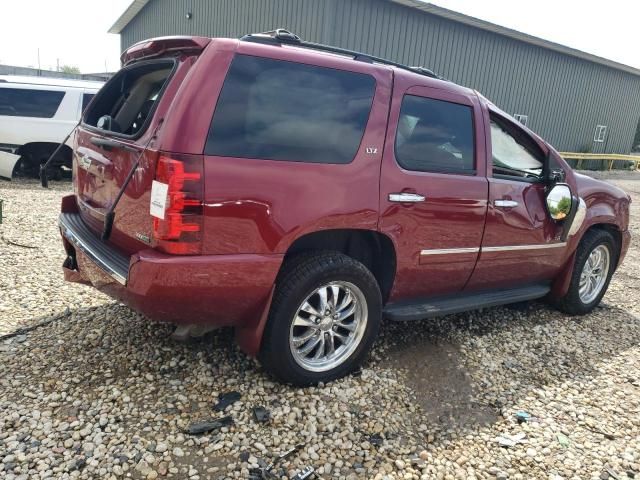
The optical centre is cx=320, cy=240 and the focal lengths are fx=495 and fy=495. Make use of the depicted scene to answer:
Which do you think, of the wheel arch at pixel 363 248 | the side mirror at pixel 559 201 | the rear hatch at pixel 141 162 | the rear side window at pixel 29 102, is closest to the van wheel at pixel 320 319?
the wheel arch at pixel 363 248

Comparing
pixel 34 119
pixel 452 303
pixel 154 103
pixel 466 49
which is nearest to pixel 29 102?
pixel 34 119

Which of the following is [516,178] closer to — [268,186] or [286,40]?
[286,40]

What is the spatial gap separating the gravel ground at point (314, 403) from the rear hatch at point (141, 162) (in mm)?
825

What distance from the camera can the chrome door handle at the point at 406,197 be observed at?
2.96 m

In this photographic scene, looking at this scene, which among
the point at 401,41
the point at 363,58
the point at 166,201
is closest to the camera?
the point at 166,201

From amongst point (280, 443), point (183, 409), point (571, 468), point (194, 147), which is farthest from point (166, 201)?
point (571, 468)

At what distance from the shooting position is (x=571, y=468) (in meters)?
2.54

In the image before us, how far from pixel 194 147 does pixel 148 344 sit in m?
1.55

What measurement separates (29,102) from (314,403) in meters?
8.82

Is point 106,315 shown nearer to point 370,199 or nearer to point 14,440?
point 14,440

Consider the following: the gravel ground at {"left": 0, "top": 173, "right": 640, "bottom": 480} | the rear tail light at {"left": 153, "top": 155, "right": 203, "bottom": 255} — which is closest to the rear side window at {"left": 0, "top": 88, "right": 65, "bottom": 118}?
the gravel ground at {"left": 0, "top": 173, "right": 640, "bottom": 480}

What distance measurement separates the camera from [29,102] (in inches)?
354

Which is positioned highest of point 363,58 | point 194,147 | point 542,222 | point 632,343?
point 363,58

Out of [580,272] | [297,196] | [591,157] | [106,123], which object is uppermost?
[106,123]
